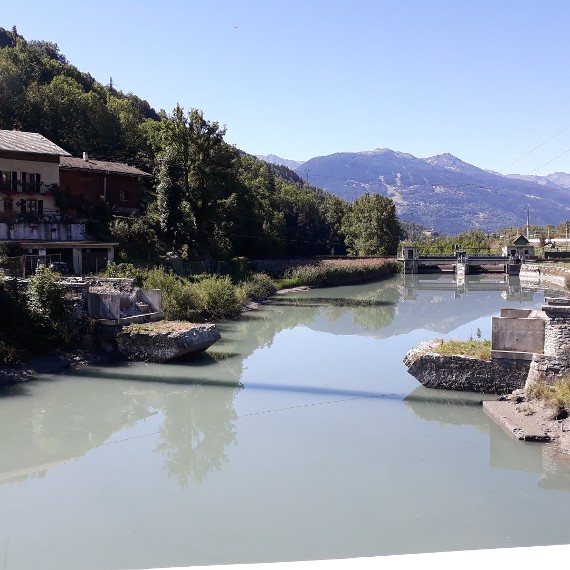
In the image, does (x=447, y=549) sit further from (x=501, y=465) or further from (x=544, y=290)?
(x=544, y=290)

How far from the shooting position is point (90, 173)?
45.4 m

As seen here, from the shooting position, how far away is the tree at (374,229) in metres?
75.9

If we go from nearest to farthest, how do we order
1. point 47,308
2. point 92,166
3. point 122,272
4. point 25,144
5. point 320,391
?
point 320,391 < point 47,308 < point 122,272 < point 25,144 < point 92,166

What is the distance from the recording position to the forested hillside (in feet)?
148

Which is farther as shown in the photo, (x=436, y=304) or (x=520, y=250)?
(x=520, y=250)

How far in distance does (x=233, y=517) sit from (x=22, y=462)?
5.49 m

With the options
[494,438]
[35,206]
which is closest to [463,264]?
[35,206]

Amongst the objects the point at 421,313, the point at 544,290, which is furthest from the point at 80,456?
the point at 544,290

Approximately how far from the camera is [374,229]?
2990 inches

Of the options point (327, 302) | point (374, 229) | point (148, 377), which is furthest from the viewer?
point (374, 229)

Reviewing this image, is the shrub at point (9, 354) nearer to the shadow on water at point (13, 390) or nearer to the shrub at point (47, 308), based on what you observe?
the shadow on water at point (13, 390)

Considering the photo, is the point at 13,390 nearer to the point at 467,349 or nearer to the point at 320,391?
the point at 320,391

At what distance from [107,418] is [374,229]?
62253 millimetres

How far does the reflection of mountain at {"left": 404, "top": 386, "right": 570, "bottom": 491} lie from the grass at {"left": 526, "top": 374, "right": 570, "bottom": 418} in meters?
1.28
